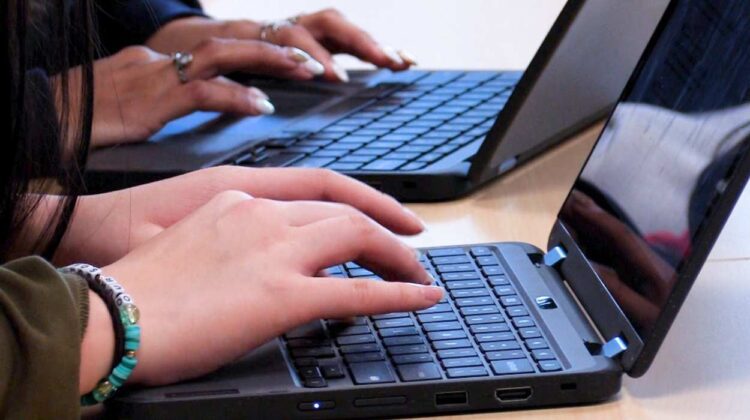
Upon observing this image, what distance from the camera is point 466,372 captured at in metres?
0.70

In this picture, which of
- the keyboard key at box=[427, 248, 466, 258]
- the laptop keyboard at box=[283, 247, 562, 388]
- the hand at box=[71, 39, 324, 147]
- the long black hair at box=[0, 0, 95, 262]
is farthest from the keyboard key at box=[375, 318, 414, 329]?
the hand at box=[71, 39, 324, 147]

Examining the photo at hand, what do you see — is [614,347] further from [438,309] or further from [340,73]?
[340,73]

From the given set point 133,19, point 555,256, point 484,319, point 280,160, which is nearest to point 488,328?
point 484,319

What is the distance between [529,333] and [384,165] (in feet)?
1.03

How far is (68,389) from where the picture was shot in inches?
25.6

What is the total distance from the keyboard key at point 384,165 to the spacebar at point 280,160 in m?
0.07

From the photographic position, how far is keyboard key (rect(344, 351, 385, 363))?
28.3 inches

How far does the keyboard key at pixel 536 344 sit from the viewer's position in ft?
2.40

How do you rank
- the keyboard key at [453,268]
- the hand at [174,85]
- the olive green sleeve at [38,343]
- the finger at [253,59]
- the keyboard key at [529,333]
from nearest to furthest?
1. the olive green sleeve at [38,343]
2. the keyboard key at [529,333]
3. the keyboard key at [453,268]
4. the hand at [174,85]
5. the finger at [253,59]

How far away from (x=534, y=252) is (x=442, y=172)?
163mm

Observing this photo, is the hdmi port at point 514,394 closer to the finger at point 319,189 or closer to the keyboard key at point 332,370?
the keyboard key at point 332,370

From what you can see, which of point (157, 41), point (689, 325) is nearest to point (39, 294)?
point (689, 325)

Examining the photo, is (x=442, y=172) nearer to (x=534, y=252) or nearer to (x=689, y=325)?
(x=534, y=252)

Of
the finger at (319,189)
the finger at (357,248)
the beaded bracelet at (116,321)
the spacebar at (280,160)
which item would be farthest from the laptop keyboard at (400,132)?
the beaded bracelet at (116,321)
